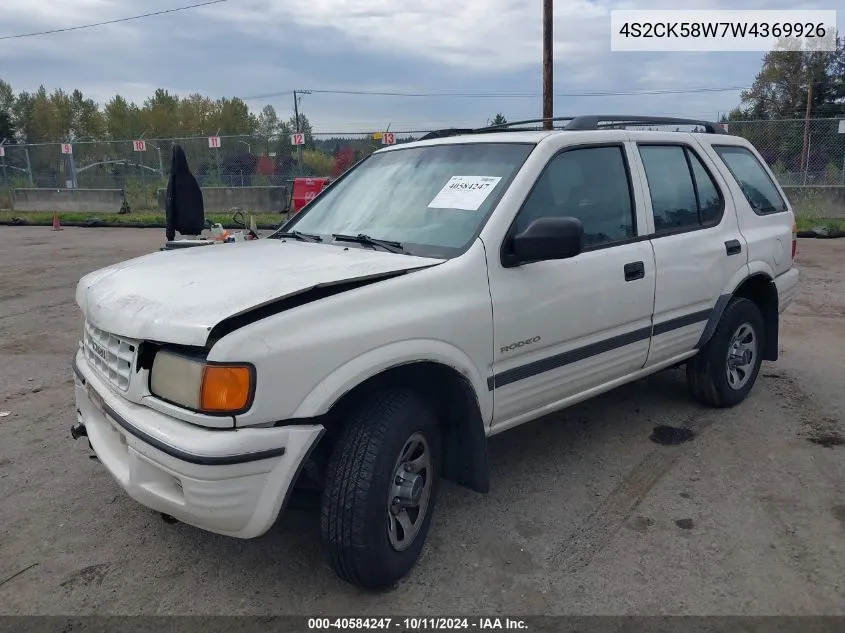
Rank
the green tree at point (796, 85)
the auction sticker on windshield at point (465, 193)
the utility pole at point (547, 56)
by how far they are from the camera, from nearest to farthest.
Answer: the auction sticker on windshield at point (465, 193) < the utility pole at point (547, 56) < the green tree at point (796, 85)

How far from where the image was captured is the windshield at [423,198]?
10.1ft

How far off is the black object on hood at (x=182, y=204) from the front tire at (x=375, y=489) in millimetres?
3514

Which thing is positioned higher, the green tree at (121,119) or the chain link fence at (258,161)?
the green tree at (121,119)

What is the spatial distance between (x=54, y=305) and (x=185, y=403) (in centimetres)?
670

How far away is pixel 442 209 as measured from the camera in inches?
127

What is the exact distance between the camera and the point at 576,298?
10.7 ft

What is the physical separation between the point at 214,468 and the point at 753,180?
164 inches

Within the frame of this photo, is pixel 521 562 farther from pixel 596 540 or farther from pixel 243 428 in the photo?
pixel 243 428

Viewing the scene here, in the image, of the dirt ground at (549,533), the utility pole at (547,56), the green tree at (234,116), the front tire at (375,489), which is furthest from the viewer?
the green tree at (234,116)

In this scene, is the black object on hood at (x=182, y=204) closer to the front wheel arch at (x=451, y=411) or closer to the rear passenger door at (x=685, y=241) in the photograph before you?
the front wheel arch at (x=451, y=411)

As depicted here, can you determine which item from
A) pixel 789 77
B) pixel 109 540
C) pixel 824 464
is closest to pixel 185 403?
pixel 109 540

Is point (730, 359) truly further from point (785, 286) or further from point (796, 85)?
point (796, 85)

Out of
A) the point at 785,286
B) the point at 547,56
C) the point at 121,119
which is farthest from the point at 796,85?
the point at 121,119

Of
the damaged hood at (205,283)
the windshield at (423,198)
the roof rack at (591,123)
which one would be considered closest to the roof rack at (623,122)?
the roof rack at (591,123)
